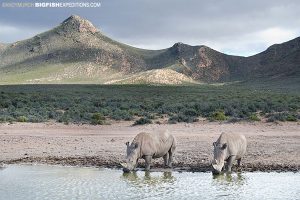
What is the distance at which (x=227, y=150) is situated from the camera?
1791cm

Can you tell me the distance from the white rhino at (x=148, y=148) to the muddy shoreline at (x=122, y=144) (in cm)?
61

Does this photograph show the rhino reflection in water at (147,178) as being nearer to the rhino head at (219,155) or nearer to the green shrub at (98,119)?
the rhino head at (219,155)

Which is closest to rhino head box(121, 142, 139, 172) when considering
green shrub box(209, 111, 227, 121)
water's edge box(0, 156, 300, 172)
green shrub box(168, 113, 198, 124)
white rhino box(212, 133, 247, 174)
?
water's edge box(0, 156, 300, 172)

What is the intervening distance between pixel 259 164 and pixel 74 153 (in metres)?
8.20

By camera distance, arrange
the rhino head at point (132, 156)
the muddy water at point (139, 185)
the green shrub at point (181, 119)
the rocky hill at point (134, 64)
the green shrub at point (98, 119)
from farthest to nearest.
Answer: the rocky hill at point (134, 64)
the green shrub at point (98, 119)
the green shrub at point (181, 119)
the rhino head at point (132, 156)
the muddy water at point (139, 185)

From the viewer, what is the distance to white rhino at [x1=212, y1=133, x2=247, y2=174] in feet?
56.7

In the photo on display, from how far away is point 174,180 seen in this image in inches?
659

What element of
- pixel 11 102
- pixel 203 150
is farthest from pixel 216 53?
pixel 203 150

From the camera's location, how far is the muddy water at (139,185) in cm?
1434

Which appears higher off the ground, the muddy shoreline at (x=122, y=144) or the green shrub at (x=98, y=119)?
the green shrub at (x=98, y=119)

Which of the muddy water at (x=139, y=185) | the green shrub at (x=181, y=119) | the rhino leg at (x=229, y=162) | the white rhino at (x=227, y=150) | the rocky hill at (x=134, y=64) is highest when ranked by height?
the rocky hill at (x=134, y=64)

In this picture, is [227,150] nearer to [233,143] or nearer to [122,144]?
[233,143]

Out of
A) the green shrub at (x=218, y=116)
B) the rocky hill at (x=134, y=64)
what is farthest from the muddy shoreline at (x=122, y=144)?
the rocky hill at (x=134, y=64)

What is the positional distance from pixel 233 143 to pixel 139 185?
415cm
